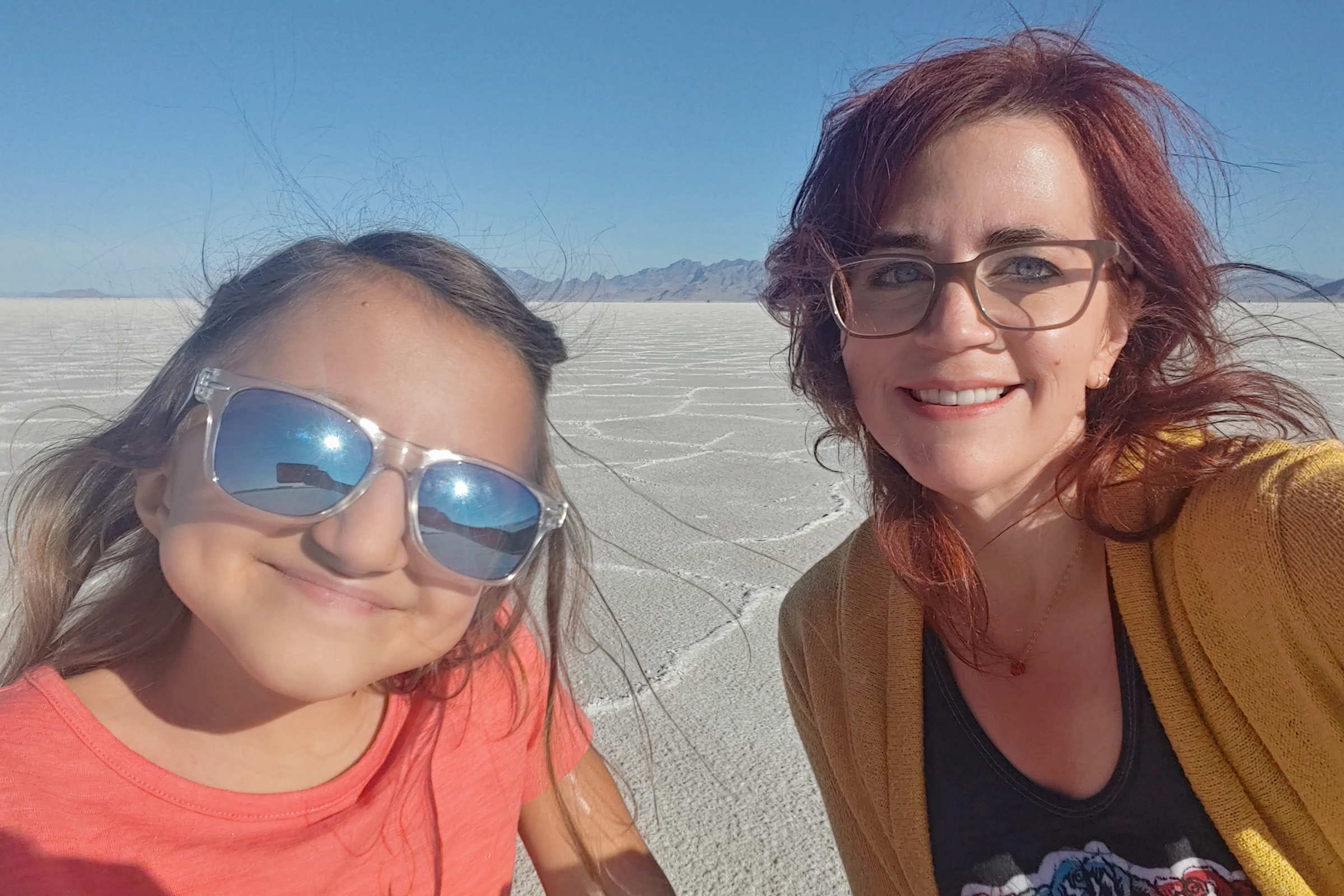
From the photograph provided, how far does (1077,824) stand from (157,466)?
4.31 ft

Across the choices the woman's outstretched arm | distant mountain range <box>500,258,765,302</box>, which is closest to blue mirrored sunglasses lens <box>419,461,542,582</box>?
the woman's outstretched arm

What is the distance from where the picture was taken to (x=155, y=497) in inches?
42.9

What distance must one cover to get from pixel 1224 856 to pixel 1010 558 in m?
0.48

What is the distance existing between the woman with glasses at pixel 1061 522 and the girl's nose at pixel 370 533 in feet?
2.27

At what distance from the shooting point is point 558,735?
1.35m

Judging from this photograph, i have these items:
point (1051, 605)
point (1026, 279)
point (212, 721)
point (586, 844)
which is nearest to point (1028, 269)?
point (1026, 279)

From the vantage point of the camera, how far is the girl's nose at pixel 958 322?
3.76ft

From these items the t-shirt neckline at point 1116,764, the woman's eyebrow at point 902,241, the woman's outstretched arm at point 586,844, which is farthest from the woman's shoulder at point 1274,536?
the woman's outstretched arm at point 586,844

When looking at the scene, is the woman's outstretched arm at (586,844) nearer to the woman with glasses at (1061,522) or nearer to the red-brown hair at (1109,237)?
the woman with glasses at (1061,522)

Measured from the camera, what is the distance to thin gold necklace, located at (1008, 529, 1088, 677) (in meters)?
1.32

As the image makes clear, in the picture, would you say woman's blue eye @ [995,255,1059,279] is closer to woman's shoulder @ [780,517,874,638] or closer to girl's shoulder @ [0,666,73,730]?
woman's shoulder @ [780,517,874,638]

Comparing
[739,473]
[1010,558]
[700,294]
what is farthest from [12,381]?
[700,294]

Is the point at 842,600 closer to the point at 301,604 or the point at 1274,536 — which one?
the point at 1274,536

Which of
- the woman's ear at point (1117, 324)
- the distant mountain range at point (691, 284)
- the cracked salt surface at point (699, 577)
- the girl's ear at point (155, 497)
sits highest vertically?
the woman's ear at point (1117, 324)
